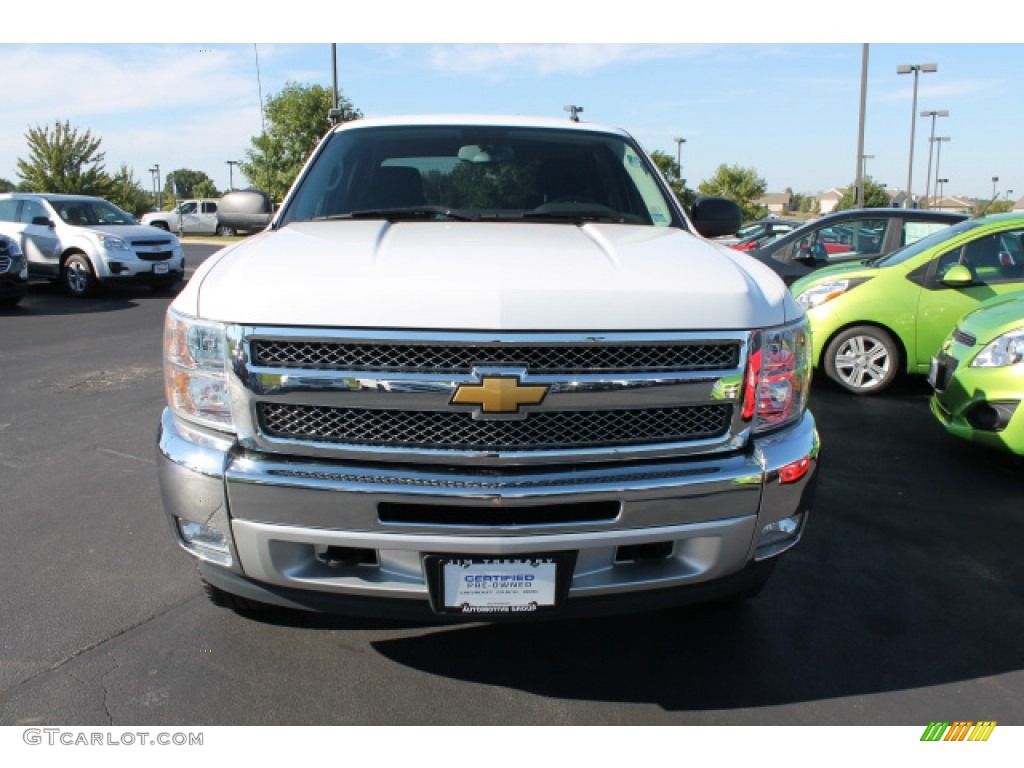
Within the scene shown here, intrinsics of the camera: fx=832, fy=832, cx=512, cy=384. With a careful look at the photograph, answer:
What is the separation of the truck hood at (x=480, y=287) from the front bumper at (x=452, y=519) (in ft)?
1.35

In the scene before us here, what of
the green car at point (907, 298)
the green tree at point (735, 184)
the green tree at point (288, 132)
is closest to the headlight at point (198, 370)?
A: the green car at point (907, 298)

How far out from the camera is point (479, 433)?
A: 234cm

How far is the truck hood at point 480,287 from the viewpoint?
7.50 feet

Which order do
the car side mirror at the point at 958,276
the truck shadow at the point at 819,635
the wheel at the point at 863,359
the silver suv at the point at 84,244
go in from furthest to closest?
1. the silver suv at the point at 84,244
2. the wheel at the point at 863,359
3. the car side mirror at the point at 958,276
4. the truck shadow at the point at 819,635

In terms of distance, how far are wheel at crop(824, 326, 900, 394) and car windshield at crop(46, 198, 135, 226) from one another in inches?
496

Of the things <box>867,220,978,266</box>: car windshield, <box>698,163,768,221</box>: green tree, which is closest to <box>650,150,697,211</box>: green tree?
<box>698,163,768,221</box>: green tree

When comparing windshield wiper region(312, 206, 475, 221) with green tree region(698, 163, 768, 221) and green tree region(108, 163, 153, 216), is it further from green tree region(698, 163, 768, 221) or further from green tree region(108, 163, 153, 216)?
green tree region(698, 163, 768, 221)

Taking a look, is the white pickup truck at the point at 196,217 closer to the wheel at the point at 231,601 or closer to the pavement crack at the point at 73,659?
the pavement crack at the point at 73,659

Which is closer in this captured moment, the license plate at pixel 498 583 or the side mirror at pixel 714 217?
the license plate at pixel 498 583

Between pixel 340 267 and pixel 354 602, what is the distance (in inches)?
38.6
